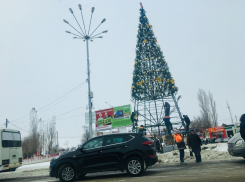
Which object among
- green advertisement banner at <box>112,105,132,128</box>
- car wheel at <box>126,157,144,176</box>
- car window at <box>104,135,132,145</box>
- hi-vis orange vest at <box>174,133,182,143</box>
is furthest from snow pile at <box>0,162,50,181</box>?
green advertisement banner at <box>112,105,132,128</box>

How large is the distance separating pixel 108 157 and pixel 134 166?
104 cm

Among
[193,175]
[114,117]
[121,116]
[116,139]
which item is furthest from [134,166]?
[114,117]

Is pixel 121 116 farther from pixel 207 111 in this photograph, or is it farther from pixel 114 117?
pixel 207 111

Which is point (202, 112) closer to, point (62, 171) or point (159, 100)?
point (159, 100)

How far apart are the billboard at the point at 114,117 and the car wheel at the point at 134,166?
30875 mm

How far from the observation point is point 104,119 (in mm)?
42312

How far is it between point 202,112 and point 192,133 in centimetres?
4829

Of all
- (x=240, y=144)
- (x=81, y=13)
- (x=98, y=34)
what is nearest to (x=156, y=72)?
(x=98, y=34)

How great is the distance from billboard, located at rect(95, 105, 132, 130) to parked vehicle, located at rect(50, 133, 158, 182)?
3060cm

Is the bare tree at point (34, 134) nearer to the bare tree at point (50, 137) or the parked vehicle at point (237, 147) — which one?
the bare tree at point (50, 137)

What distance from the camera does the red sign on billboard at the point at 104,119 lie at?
41906mm

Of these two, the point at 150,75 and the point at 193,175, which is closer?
the point at 193,175

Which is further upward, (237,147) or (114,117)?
(114,117)

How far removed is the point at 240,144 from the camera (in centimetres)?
1016
